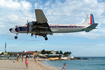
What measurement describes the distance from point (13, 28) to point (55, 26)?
10.4 meters

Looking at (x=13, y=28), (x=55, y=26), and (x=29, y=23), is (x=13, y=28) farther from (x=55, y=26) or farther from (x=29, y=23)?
(x=55, y=26)

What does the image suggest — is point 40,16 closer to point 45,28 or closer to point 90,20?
point 45,28

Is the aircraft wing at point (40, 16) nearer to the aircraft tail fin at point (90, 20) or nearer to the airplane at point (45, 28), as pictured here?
the airplane at point (45, 28)

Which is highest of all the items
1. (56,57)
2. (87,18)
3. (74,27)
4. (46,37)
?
(87,18)

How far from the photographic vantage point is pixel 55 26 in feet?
92.7

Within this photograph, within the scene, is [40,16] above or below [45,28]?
above

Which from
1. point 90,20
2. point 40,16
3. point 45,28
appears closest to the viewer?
point 40,16

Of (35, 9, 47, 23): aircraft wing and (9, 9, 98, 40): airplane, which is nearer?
(35, 9, 47, 23): aircraft wing

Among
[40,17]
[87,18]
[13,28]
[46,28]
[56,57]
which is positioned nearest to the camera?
[40,17]

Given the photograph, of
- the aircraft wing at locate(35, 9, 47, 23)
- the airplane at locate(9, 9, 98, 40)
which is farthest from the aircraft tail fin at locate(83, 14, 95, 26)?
the aircraft wing at locate(35, 9, 47, 23)

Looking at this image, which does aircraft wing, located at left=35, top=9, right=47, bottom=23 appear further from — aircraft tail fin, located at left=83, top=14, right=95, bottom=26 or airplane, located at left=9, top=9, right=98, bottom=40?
aircraft tail fin, located at left=83, top=14, right=95, bottom=26

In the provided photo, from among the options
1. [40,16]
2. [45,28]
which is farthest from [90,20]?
[40,16]

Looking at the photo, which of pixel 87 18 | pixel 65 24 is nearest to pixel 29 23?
pixel 65 24

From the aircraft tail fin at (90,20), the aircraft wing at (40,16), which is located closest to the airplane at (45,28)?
the aircraft wing at (40,16)
